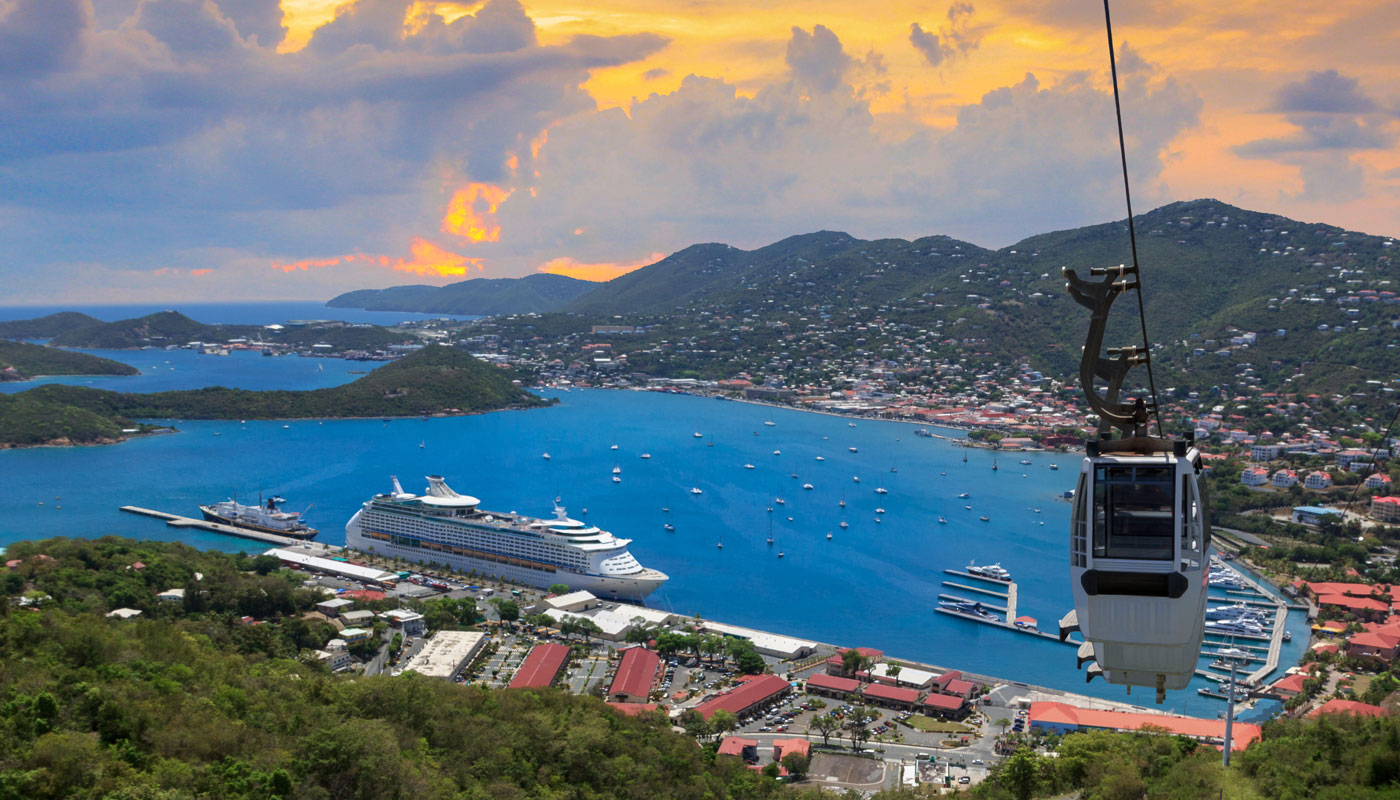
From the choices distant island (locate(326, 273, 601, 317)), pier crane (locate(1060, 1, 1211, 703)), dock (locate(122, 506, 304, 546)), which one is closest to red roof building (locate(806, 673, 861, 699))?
pier crane (locate(1060, 1, 1211, 703))

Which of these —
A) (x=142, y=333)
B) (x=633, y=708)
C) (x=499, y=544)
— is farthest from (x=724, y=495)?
(x=142, y=333)

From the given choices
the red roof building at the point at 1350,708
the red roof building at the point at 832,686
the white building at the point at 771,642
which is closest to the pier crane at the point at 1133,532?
the red roof building at the point at 1350,708

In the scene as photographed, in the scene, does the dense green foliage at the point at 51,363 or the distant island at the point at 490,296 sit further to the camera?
the distant island at the point at 490,296

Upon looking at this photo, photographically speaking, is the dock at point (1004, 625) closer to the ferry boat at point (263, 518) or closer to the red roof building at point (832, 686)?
the red roof building at point (832, 686)

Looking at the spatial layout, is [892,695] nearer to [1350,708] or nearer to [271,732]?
[1350,708]

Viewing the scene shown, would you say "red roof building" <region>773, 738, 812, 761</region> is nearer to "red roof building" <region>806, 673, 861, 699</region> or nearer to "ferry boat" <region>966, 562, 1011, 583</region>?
"red roof building" <region>806, 673, 861, 699</region>

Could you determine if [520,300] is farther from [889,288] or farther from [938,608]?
[938,608]
